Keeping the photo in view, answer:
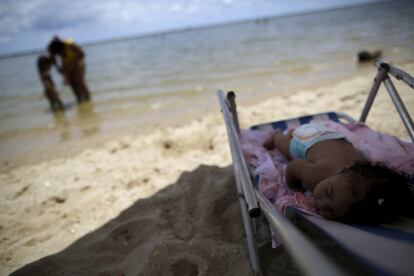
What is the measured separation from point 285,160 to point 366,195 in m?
1.10

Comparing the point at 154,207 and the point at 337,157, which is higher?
the point at 337,157

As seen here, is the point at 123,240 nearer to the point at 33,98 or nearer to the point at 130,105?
the point at 130,105

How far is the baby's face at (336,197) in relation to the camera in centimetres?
119

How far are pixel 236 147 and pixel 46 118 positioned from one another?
5975 mm

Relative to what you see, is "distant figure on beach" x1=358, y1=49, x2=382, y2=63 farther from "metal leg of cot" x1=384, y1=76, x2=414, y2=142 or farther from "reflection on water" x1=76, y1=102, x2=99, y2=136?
"reflection on water" x1=76, y1=102, x2=99, y2=136

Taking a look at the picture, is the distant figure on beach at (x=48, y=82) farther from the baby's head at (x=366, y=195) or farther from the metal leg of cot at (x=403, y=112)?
the baby's head at (x=366, y=195)

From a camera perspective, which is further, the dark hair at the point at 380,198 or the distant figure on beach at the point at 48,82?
the distant figure on beach at the point at 48,82

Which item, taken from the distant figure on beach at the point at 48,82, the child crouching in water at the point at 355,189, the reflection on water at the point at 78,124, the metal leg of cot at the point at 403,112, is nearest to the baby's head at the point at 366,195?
the child crouching in water at the point at 355,189

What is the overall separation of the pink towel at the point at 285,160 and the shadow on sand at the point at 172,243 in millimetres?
333

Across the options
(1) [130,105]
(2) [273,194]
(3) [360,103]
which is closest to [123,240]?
(2) [273,194]

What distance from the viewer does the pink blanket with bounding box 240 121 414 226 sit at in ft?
5.19

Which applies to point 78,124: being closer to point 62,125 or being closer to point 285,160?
point 62,125

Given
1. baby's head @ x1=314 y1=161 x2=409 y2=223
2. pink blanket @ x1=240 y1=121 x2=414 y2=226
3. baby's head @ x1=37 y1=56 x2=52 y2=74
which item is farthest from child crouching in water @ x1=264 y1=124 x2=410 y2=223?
baby's head @ x1=37 y1=56 x2=52 y2=74

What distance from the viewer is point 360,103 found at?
156 inches
